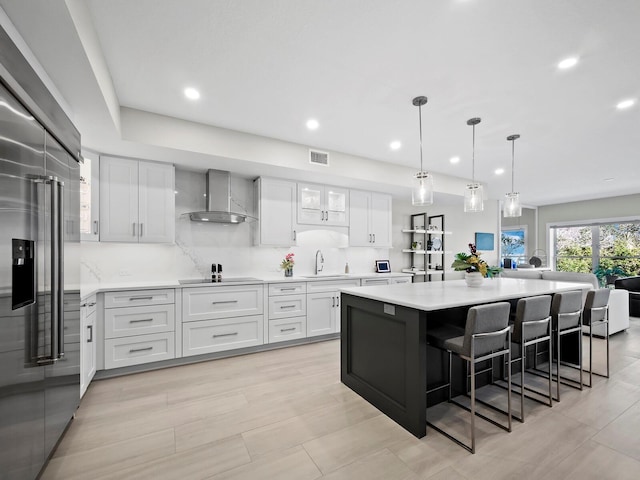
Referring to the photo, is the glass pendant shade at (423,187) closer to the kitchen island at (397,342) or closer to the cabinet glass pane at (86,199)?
the kitchen island at (397,342)

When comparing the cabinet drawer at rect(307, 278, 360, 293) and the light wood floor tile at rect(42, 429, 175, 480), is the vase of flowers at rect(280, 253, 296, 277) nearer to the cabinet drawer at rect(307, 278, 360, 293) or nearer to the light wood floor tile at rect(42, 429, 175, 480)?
the cabinet drawer at rect(307, 278, 360, 293)

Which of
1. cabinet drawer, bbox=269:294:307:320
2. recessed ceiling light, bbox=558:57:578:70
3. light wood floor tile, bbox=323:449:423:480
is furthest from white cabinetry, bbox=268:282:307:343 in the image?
recessed ceiling light, bbox=558:57:578:70

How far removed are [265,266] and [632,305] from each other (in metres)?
7.23

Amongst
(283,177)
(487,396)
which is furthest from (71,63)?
(487,396)

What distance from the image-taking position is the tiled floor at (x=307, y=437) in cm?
175

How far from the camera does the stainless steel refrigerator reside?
50.9 inches

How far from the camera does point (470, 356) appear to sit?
77.2 inches

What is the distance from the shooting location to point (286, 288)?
4.04 m

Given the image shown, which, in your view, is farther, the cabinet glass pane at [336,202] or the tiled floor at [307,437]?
the cabinet glass pane at [336,202]

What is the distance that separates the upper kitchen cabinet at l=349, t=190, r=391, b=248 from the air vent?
1018 mm

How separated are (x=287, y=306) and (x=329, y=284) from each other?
2.39 ft

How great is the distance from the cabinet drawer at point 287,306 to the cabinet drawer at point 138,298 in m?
1.21

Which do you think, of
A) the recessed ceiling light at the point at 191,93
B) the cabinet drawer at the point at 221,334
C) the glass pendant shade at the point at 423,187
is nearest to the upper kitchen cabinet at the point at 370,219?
the glass pendant shade at the point at 423,187

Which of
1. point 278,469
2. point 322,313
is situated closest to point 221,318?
point 322,313
